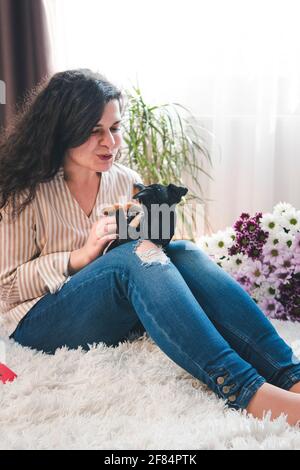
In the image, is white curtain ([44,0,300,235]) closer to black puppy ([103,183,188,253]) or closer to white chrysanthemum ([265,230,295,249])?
white chrysanthemum ([265,230,295,249])

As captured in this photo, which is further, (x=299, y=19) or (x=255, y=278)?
(x=299, y=19)

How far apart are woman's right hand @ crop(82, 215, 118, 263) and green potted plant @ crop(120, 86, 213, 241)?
3.51 feet

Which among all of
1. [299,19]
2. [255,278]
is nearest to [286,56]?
[299,19]

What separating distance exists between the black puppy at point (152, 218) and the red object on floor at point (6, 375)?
346 mm

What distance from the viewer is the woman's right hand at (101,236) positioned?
1367mm

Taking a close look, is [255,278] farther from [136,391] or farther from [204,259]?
[136,391]

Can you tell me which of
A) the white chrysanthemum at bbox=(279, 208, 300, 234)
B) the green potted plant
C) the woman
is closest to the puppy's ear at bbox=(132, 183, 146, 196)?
the woman

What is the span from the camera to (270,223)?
189 centimetres

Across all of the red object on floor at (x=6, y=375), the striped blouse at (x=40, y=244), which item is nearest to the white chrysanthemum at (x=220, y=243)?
the striped blouse at (x=40, y=244)

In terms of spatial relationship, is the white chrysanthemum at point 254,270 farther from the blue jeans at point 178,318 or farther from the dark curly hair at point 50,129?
the dark curly hair at point 50,129

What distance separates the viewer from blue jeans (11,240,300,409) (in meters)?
1.15
